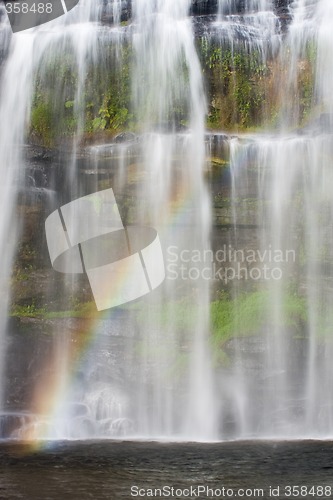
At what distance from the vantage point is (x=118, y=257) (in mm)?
13391

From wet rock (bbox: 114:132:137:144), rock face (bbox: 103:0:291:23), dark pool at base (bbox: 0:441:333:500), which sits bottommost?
dark pool at base (bbox: 0:441:333:500)

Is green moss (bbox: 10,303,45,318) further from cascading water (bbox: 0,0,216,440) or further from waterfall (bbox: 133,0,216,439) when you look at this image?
waterfall (bbox: 133,0,216,439)

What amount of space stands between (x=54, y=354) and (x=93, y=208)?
9.19 feet

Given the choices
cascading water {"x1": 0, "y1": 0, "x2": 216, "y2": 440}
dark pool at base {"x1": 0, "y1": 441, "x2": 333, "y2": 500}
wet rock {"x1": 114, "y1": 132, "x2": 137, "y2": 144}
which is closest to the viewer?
dark pool at base {"x1": 0, "y1": 441, "x2": 333, "y2": 500}

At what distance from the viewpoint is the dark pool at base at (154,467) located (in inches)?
301

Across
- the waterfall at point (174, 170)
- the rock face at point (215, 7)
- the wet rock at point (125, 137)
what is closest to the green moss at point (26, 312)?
the waterfall at point (174, 170)

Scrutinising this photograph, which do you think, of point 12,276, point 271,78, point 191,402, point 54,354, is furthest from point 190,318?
point 271,78

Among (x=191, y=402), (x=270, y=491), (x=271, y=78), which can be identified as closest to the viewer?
(x=270, y=491)

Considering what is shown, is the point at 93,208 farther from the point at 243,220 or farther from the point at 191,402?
the point at 191,402

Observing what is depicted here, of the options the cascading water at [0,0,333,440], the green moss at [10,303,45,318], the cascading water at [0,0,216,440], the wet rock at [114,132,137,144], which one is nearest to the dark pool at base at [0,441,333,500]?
the cascading water at [0,0,216,440]

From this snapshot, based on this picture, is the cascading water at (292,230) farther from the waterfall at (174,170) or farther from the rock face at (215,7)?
the waterfall at (174,170)

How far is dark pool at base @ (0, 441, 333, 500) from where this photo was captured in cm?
765

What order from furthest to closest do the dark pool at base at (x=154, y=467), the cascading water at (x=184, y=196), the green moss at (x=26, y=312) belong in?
the green moss at (x=26, y=312), the cascading water at (x=184, y=196), the dark pool at base at (x=154, y=467)

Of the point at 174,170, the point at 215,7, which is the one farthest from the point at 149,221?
the point at 215,7
